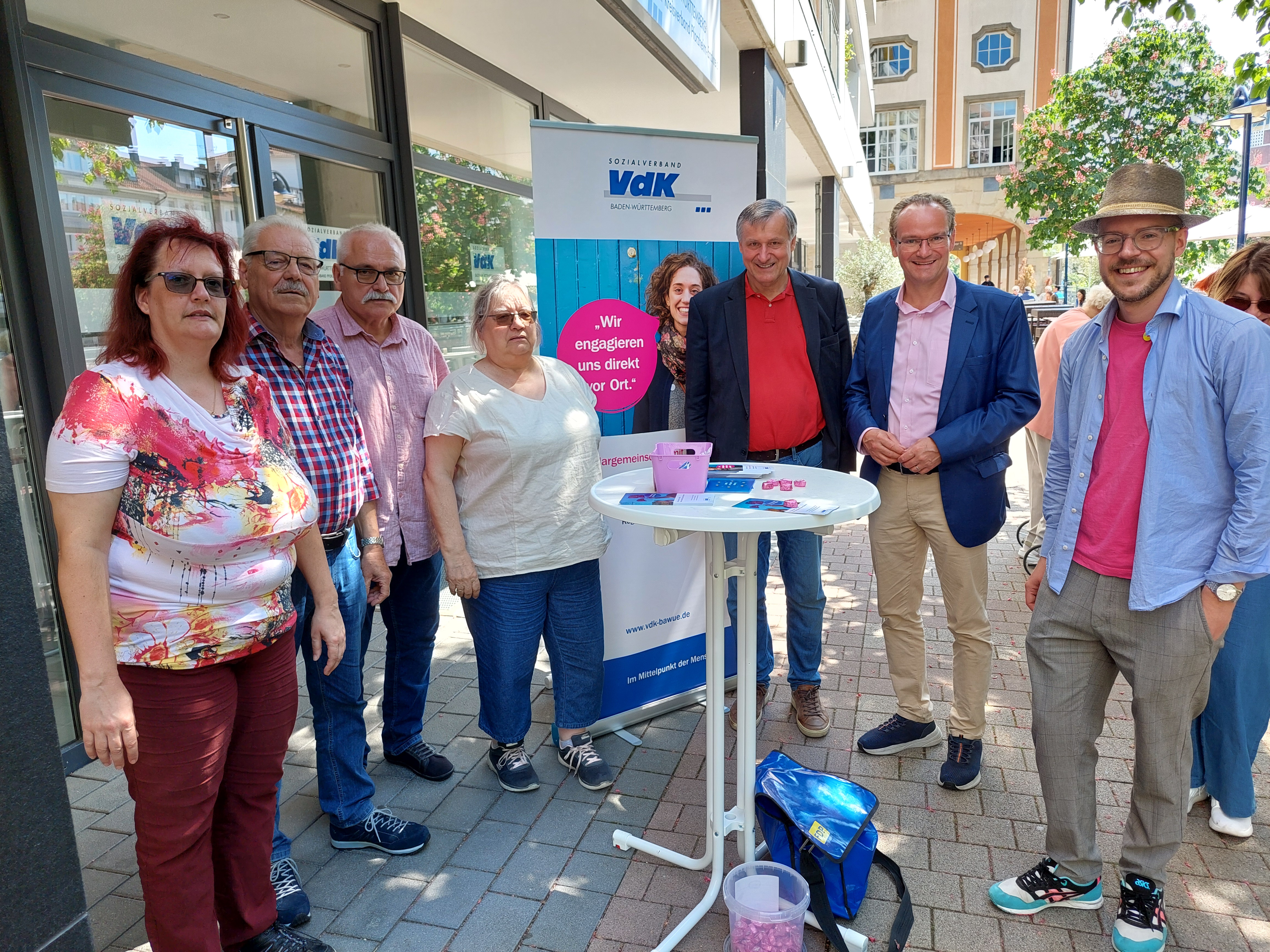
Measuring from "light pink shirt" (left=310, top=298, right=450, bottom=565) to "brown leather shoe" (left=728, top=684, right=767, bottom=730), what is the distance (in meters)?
1.42

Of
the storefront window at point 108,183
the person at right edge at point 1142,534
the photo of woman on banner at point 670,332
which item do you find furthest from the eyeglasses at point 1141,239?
the storefront window at point 108,183

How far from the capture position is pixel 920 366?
289 centimetres

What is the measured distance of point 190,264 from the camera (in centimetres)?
182

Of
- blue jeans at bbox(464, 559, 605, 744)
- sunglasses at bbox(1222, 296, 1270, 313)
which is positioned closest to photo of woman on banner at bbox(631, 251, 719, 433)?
blue jeans at bbox(464, 559, 605, 744)

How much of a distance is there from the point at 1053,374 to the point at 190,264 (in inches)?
181

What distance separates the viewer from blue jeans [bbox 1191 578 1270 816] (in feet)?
8.10

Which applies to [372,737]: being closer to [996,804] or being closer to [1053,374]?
[996,804]

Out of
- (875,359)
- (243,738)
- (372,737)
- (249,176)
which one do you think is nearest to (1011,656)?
(875,359)

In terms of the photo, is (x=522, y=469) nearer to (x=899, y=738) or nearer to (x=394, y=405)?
(x=394, y=405)

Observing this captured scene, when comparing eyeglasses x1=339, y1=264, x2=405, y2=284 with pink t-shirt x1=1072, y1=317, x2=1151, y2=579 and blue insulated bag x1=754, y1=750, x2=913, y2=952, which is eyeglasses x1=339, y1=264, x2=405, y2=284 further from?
pink t-shirt x1=1072, y1=317, x2=1151, y2=579

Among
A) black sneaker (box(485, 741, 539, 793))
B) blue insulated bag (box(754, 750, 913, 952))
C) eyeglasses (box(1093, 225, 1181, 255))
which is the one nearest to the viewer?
eyeglasses (box(1093, 225, 1181, 255))

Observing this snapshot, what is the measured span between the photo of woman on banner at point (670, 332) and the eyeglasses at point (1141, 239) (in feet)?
5.15

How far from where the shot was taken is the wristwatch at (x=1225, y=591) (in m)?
1.98

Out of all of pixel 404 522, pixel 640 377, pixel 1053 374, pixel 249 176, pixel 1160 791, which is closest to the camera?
pixel 1160 791
